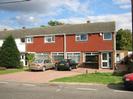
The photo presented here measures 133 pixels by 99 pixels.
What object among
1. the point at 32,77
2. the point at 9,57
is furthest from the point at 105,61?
the point at 32,77

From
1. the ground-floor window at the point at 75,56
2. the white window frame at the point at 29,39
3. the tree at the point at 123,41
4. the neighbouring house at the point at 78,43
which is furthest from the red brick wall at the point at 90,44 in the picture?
the tree at the point at 123,41

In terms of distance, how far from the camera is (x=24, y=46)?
50562 millimetres

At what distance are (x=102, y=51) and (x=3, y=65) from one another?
1330 centimetres

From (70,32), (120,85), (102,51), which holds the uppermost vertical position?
(70,32)

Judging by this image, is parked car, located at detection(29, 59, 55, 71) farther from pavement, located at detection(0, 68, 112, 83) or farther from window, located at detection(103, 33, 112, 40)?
window, located at detection(103, 33, 112, 40)

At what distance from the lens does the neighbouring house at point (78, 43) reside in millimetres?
43031

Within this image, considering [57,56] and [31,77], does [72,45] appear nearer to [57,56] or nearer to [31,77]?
[57,56]

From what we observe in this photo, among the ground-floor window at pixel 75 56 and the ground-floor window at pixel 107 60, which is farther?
the ground-floor window at pixel 75 56

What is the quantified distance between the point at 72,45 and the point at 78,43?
1032 millimetres

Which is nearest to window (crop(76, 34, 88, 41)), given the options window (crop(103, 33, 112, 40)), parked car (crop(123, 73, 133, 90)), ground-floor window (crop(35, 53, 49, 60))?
window (crop(103, 33, 112, 40))

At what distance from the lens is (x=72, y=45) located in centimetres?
4606

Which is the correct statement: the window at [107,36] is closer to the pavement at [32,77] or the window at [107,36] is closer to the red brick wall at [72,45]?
the red brick wall at [72,45]

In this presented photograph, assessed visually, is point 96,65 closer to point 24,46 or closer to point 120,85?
point 24,46

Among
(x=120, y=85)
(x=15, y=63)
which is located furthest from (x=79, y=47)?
(x=120, y=85)
